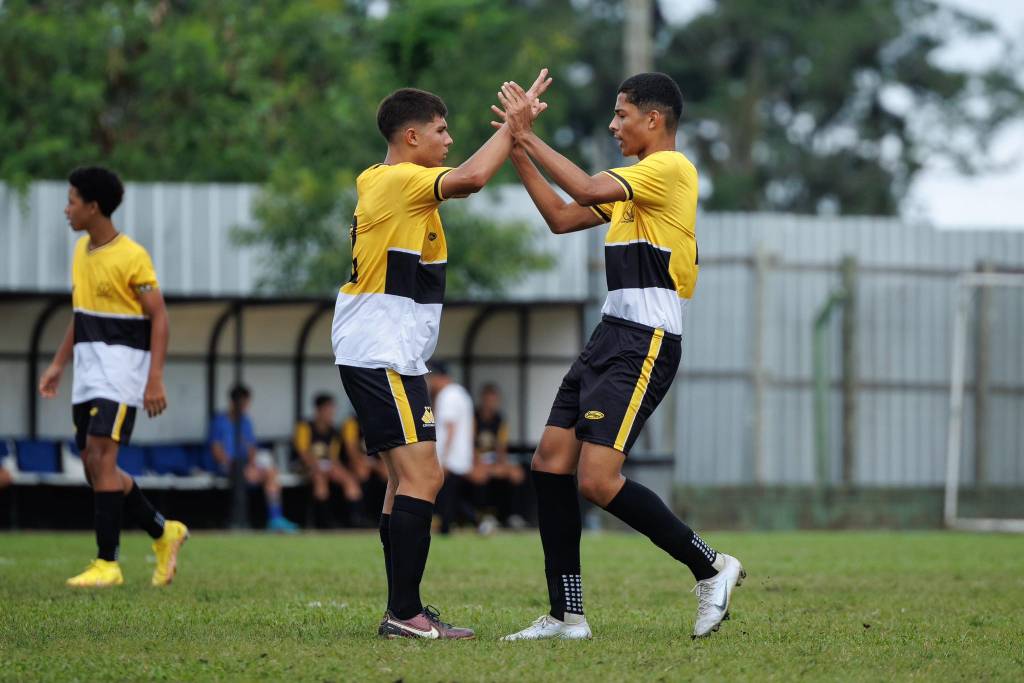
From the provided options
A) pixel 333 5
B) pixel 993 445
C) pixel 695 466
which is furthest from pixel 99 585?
pixel 333 5

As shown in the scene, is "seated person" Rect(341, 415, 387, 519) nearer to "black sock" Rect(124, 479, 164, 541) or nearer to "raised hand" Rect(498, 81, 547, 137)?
"black sock" Rect(124, 479, 164, 541)

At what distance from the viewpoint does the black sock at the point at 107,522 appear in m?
8.96

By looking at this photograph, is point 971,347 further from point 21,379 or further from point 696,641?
point 696,641

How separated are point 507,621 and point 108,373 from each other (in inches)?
119

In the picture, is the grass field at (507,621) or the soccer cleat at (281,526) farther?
the soccer cleat at (281,526)

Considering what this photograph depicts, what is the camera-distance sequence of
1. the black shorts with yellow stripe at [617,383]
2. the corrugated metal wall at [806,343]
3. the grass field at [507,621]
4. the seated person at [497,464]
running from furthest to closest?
1. the corrugated metal wall at [806,343]
2. the seated person at [497,464]
3. the black shorts with yellow stripe at [617,383]
4. the grass field at [507,621]

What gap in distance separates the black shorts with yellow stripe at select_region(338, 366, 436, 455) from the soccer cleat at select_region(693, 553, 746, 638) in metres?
1.31

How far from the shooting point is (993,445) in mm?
20547

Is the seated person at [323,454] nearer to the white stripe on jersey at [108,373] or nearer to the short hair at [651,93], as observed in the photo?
the white stripe on jersey at [108,373]

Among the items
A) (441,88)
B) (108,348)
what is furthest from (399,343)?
(441,88)

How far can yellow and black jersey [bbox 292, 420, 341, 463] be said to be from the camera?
18.6 meters

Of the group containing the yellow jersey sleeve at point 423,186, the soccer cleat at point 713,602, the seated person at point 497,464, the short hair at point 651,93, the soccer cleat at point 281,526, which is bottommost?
the soccer cleat at point 281,526

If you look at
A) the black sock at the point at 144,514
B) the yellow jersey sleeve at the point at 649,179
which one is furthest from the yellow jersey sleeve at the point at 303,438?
the yellow jersey sleeve at the point at 649,179

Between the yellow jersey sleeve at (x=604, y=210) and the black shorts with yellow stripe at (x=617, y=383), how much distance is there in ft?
1.56
